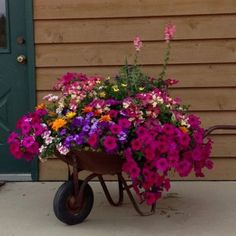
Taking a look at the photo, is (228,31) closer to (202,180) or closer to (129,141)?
(202,180)

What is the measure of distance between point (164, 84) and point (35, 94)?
1.37m

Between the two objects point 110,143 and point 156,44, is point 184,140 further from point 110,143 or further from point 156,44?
point 156,44

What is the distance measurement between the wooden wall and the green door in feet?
0.50

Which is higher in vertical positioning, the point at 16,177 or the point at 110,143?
the point at 110,143

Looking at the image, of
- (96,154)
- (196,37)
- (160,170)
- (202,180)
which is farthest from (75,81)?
(202,180)

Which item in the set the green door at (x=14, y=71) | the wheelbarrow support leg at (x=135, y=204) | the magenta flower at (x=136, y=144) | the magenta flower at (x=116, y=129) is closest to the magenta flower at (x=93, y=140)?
the magenta flower at (x=116, y=129)

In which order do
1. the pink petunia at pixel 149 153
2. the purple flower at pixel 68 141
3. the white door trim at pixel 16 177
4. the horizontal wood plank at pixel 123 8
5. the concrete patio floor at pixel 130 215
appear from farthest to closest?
the white door trim at pixel 16 177
the horizontal wood plank at pixel 123 8
the concrete patio floor at pixel 130 215
the purple flower at pixel 68 141
the pink petunia at pixel 149 153

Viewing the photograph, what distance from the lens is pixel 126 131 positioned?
3246 millimetres

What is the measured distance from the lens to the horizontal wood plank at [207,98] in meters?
4.59

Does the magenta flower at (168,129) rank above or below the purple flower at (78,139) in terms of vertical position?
above

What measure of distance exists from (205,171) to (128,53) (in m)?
1.26

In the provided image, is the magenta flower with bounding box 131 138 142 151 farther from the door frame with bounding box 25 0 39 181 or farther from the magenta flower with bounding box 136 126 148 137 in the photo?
the door frame with bounding box 25 0 39 181

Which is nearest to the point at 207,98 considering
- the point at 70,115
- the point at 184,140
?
the point at 184,140

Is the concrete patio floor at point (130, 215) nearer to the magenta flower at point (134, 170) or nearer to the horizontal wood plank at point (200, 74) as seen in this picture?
the magenta flower at point (134, 170)
